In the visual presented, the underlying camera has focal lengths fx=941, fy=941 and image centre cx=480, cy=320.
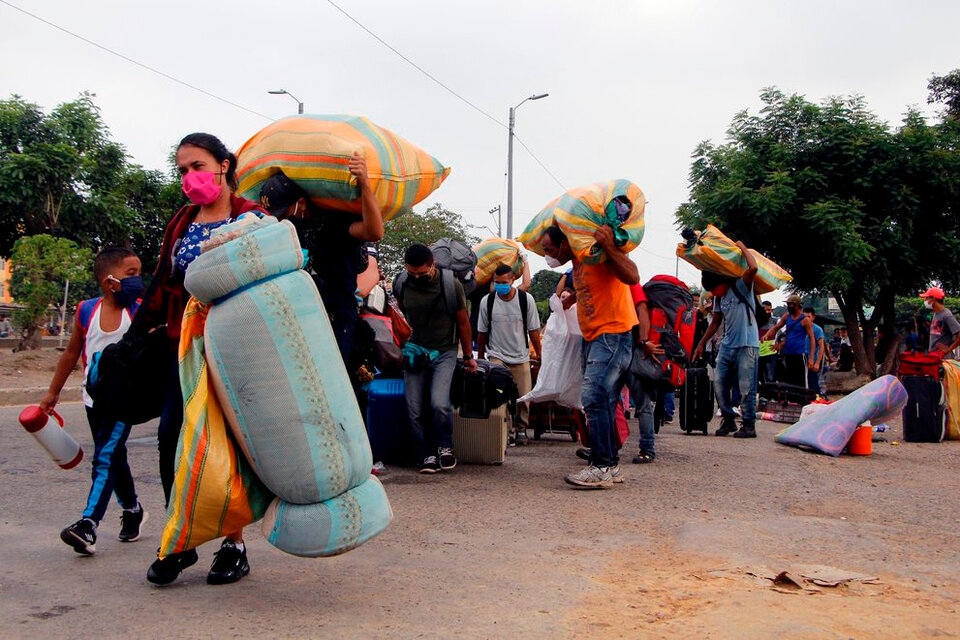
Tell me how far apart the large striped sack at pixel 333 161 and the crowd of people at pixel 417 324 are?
0.08 m

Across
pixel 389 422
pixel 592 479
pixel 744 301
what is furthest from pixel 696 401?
pixel 592 479

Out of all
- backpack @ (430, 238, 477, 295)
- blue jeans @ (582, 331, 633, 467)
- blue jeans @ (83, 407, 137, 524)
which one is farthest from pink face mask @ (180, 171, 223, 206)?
backpack @ (430, 238, 477, 295)

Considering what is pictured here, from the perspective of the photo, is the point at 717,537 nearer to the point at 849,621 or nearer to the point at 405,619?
the point at 849,621

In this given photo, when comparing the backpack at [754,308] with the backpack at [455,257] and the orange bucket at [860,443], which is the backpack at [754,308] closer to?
the orange bucket at [860,443]

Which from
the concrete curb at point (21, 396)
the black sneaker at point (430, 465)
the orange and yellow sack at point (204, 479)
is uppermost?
the orange and yellow sack at point (204, 479)

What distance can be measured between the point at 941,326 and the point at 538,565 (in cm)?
932

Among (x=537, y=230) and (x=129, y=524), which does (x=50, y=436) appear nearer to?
(x=129, y=524)

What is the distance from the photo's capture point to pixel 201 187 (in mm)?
3916

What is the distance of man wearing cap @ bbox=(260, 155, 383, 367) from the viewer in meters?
4.25

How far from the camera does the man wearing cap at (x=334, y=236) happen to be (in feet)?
13.9

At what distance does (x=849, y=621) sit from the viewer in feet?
11.2

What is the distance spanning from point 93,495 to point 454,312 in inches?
132

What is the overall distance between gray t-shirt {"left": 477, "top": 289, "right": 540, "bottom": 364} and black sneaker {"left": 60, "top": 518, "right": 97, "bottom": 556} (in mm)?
5191

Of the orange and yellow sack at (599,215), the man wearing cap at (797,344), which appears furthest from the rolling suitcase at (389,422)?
the man wearing cap at (797,344)
